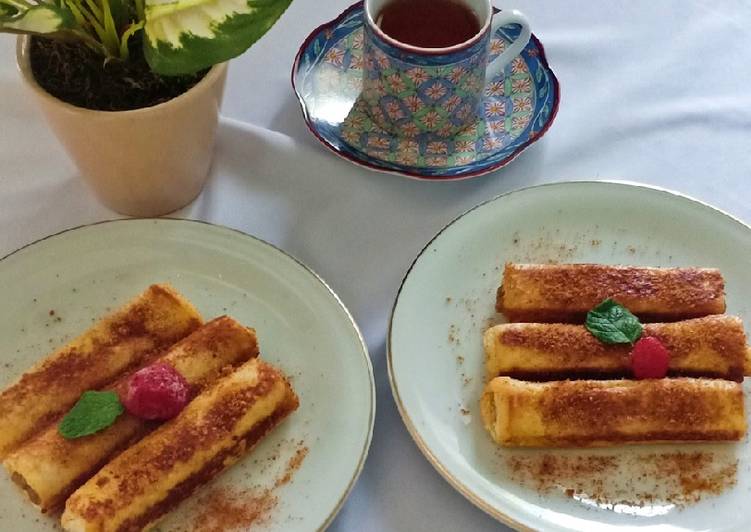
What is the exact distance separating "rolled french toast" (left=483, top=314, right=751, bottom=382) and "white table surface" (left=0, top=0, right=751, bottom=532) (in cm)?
16

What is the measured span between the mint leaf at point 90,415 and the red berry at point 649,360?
619mm

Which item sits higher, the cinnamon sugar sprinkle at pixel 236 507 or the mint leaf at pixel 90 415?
the mint leaf at pixel 90 415

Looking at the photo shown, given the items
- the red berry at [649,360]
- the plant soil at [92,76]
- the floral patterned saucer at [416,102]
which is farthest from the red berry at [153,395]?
the red berry at [649,360]

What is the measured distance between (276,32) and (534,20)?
0.47 m

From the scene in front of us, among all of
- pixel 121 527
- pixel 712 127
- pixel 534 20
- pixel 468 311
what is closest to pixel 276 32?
pixel 534 20

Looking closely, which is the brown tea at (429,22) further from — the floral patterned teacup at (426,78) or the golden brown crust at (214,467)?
the golden brown crust at (214,467)

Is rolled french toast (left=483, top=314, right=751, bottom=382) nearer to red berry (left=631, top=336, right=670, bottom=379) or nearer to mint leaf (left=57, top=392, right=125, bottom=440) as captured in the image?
red berry (left=631, top=336, right=670, bottom=379)

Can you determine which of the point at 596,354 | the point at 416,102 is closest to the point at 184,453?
the point at 596,354

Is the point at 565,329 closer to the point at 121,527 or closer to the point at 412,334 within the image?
the point at 412,334

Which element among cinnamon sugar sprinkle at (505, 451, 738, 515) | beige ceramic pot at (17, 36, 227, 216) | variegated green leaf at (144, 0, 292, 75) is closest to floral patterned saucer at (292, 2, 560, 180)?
beige ceramic pot at (17, 36, 227, 216)

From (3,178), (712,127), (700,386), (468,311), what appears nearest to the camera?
(700,386)

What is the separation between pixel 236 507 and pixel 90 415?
0.19 m

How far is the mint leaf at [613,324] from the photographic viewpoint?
1060 mm

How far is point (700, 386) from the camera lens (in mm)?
1022
